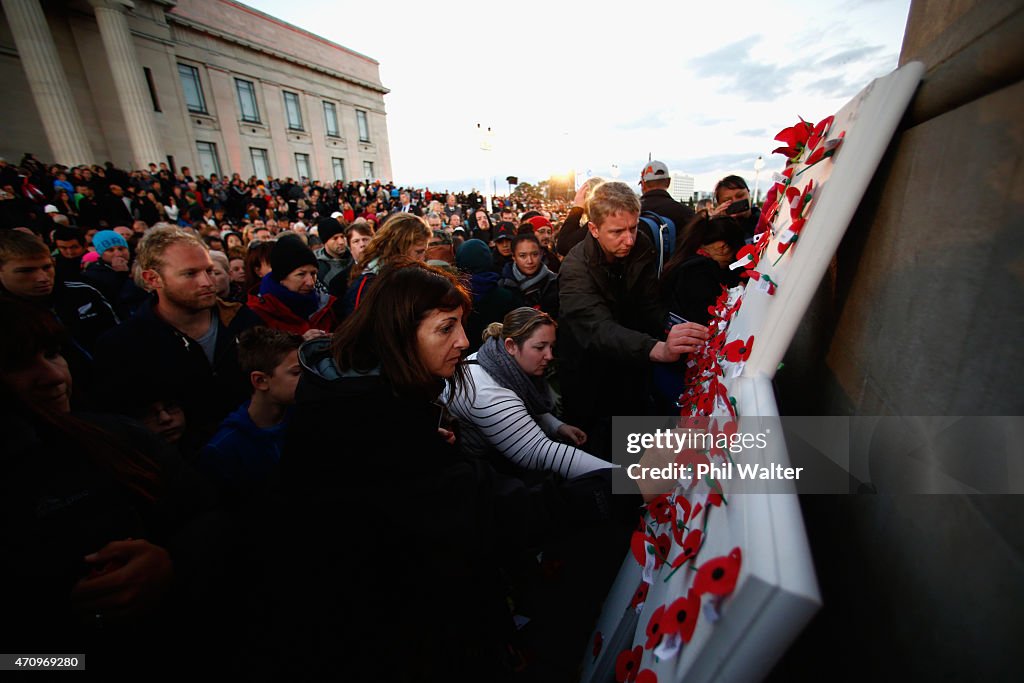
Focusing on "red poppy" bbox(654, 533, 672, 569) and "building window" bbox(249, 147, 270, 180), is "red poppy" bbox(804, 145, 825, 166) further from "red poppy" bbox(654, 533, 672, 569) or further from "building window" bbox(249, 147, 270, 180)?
"building window" bbox(249, 147, 270, 180)

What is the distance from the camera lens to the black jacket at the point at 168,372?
2402 mm

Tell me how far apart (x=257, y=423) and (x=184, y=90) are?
103 ft

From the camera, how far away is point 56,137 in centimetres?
1611

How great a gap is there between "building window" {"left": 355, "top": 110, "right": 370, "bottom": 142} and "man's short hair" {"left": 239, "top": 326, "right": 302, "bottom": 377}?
3798 cm

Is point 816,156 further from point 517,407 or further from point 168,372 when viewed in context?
point 168,372

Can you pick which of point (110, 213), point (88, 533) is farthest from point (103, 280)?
point (110, 213)

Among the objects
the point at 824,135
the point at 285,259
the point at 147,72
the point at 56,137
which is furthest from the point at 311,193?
the point at 824,135

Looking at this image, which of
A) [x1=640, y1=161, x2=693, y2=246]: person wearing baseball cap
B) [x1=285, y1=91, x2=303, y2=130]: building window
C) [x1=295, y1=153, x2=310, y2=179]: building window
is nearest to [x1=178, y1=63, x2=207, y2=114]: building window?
[x1=285, y1=91, x2=303, y2=130]: building window

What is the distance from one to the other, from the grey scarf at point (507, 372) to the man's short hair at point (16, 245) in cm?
319

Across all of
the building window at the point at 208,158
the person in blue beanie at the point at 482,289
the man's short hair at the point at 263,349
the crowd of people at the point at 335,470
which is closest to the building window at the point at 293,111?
the building window at the point at 208,158

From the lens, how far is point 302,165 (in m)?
30.4

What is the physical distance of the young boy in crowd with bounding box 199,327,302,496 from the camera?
79.0 inches

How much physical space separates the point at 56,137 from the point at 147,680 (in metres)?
23.9

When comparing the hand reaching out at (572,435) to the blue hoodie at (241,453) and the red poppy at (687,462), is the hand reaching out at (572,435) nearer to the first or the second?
the red poppy at (687,462)
